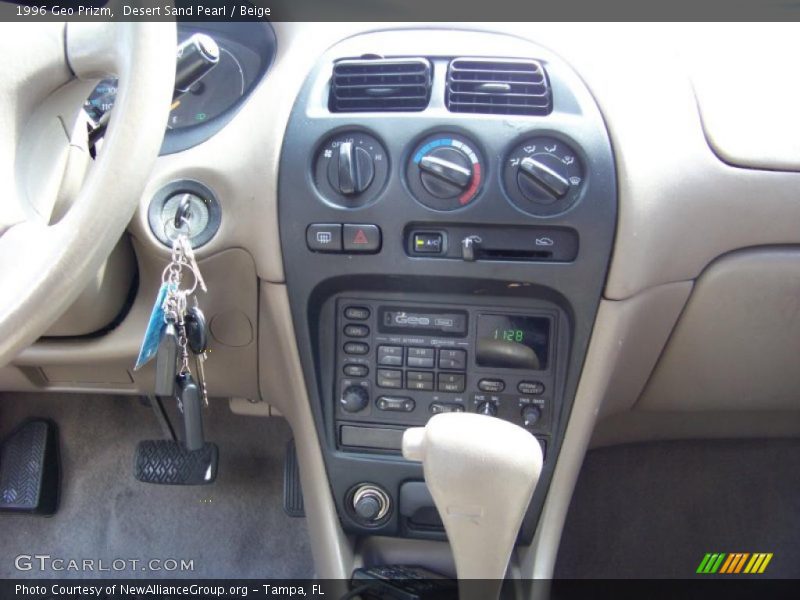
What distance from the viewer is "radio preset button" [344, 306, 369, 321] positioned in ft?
3.26

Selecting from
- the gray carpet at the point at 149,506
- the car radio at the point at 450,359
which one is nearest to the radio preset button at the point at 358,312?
the car radio at the point at 450,359

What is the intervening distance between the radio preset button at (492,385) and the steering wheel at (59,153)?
485 mm

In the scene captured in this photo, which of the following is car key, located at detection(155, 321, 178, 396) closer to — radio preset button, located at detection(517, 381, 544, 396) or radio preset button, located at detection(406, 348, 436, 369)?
radio preset button, located at detection(406, 348, 436, 369)

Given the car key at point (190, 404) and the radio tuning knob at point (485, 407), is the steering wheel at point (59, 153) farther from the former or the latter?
the radio tuning knob at point (485, 407)

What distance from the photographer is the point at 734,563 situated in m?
1.42

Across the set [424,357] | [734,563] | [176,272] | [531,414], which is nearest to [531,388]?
[531,414]

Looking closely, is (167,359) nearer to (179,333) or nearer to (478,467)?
(179,333)

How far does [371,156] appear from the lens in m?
0.92

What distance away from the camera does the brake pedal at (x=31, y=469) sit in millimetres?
1515

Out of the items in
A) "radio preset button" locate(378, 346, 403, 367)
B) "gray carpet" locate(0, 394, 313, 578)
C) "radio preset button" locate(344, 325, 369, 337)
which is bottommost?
"gray carpet" locate(0, 394, 313, 578)

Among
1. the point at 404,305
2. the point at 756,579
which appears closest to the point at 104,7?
the point at 404,305

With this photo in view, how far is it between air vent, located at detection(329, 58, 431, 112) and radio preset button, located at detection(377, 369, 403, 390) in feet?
1.04

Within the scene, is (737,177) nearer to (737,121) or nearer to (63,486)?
(737,121)

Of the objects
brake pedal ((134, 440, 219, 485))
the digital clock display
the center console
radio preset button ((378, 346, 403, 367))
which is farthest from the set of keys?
brake pedal ((134, 440, 219, 485))
